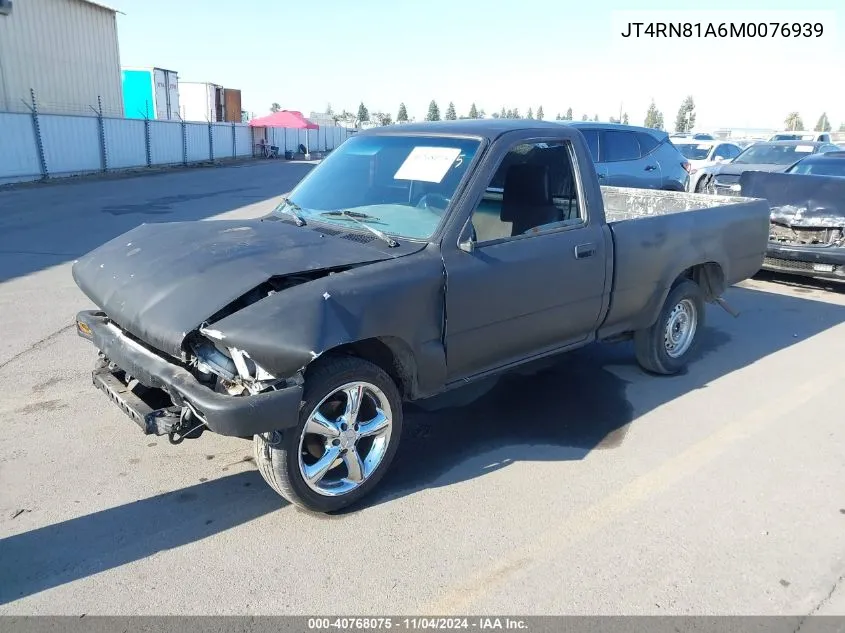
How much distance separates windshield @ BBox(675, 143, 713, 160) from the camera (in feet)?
79.1

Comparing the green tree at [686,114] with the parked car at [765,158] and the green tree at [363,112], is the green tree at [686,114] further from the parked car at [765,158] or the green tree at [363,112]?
the parked car at [765,158]

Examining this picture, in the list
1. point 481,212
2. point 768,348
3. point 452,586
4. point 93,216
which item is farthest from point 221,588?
point 93,216

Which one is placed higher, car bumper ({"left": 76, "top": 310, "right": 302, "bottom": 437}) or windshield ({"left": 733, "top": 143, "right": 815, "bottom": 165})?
windshield ({"left": 733, "top": 143, "right": 815, "bottom": 165})

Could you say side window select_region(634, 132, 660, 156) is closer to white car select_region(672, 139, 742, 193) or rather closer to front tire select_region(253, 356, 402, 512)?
white car select_region(672, 139, 742, 193)

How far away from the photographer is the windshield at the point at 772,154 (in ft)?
53.6

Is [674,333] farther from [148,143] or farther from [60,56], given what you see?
[60,56]

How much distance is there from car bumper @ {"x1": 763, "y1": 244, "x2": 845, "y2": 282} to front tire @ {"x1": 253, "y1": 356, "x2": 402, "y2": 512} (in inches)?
244

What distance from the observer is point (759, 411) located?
15.7ft

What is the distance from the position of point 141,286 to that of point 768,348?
219 inches

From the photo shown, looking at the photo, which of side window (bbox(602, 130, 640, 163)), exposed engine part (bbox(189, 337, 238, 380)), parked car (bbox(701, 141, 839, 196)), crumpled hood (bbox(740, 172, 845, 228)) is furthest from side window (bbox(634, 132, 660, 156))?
exposed engine part (bbox(189, 337, 238, 380))

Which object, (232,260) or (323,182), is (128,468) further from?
(323,182)

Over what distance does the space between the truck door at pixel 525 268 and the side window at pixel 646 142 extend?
7.22 m

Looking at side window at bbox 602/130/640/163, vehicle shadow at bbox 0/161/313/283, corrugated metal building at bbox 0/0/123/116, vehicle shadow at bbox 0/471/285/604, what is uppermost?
corrugated metal building at bbox 0/0/123/116

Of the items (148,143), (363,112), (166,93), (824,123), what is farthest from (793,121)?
(148,143)
